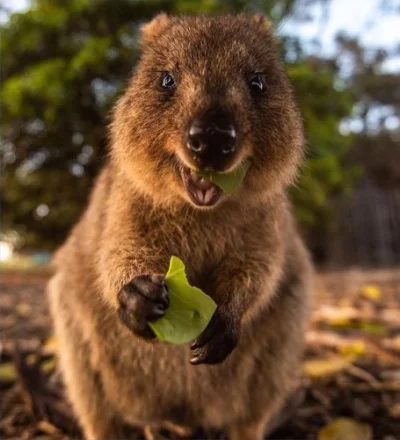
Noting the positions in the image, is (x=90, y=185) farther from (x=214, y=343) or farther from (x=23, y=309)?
(x=214, y=343)

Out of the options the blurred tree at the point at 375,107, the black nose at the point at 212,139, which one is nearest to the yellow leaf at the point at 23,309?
the black nose at the point at 212,139

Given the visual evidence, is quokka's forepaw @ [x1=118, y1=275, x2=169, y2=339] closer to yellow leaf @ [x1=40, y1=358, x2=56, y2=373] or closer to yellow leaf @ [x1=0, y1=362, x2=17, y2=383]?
yellow leaf @ [x1=0, y1=362, x2=17, y2=383]

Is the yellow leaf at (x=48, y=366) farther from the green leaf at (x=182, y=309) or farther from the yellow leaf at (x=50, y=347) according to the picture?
the green leaf at (x=182, y=309)

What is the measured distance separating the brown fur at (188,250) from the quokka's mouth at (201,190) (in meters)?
0.12

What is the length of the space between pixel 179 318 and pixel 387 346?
143 inches

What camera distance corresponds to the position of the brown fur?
2.83 meters

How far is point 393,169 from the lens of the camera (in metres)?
25.0

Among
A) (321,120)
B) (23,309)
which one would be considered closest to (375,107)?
(321,120)

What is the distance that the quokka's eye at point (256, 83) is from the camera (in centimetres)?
288

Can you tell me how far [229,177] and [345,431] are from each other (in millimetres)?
1991

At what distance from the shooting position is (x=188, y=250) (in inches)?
122

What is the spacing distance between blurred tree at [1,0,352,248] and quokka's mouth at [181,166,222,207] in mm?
9123

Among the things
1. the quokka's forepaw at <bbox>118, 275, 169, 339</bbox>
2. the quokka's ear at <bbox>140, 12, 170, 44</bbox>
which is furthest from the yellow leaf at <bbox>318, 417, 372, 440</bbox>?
the quokka's ear at <bbox>140, 12, 170, 44</bbox>

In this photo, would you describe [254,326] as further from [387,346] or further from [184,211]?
[387,346]
